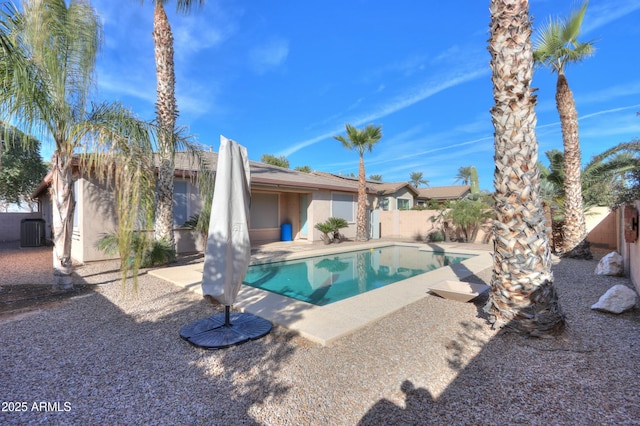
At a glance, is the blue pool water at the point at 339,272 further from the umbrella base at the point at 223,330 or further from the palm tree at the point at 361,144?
the palm tree at the point at 361,144

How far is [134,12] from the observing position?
33.1 feet

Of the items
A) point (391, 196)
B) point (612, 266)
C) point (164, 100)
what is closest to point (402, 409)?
point (612, 266)

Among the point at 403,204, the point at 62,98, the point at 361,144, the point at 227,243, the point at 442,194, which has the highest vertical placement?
the point at 361,144

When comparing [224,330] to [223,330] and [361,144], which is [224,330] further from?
[361,144]

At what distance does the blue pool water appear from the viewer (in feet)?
24.8

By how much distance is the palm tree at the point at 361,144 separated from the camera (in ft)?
55.4

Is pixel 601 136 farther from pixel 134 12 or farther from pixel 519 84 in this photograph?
pixel 134 12

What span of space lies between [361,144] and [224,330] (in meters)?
14.7

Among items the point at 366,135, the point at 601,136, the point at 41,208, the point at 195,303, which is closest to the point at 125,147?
the point at 195,303

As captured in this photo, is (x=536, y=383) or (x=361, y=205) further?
(x=361, y=205)

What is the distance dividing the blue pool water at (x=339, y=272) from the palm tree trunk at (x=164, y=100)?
3.18 m

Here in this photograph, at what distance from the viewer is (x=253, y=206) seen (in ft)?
54.2

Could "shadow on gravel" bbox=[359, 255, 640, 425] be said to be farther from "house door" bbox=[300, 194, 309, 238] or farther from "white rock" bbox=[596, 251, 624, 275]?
"house door" bbox=[300, 194, 309, 238]

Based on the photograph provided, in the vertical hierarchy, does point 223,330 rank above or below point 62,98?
below
